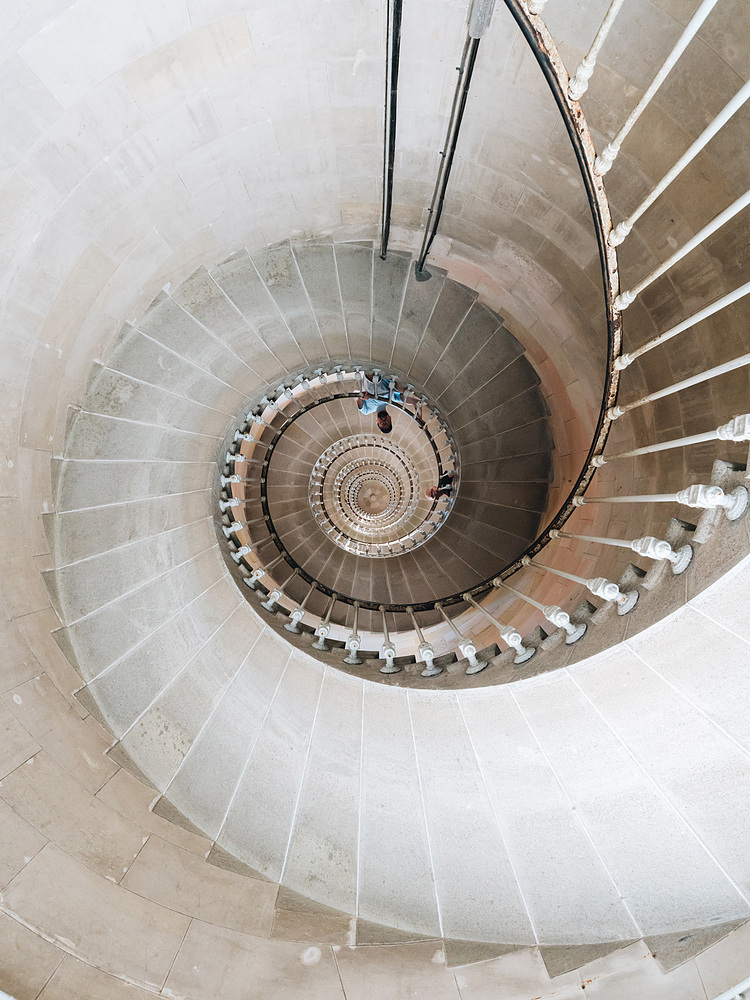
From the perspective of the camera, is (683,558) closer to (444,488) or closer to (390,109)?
(390,109)

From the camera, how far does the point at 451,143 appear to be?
236 inches

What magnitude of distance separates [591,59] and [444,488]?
852 centimetres

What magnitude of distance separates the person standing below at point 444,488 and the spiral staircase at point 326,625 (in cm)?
385

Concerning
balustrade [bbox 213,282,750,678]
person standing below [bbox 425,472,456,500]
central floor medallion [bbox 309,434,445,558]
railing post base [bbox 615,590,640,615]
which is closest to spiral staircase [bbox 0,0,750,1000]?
railing post base [bbox 615,590,640,615]

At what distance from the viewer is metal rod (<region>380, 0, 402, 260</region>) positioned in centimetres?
432

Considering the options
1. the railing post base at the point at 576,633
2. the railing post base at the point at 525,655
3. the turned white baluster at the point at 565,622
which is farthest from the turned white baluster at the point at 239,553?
the railing post base at the point at 576,633

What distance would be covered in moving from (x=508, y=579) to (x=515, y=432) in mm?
2556

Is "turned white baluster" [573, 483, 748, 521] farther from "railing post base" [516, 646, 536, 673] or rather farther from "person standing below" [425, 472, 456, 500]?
"person standing below" [425, 472, 456, 500]

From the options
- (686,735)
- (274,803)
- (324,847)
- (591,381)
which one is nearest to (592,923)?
(686,735)

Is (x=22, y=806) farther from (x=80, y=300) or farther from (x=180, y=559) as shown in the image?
(x=80, y=300)

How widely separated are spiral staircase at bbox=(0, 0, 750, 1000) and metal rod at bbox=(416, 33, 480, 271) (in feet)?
0.60

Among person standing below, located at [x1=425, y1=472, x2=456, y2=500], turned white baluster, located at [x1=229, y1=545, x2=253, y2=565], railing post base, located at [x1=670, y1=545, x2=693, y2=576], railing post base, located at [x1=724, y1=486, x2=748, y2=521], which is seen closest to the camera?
railing post base, located at [x1=724, y1=486, x2=748, y2=521]

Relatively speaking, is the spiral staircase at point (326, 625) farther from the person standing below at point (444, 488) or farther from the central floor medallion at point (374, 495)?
the central floor medallion at point (374, 495)

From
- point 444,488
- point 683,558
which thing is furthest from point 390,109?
point 444,488
